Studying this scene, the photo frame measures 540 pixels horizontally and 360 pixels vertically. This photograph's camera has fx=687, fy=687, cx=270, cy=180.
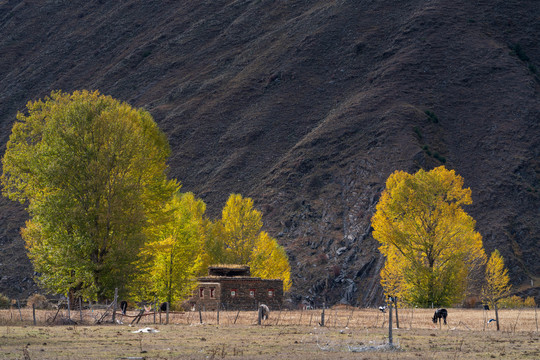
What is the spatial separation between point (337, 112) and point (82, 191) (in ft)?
329

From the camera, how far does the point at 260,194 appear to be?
121750 mm

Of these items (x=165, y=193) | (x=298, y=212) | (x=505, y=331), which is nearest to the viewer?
(x=505, y=331)

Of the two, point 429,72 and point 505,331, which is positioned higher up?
point 429,72

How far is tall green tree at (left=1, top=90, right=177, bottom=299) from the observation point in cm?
4256

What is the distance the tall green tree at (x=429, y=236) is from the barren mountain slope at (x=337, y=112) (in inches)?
1150

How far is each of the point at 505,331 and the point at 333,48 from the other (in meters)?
135

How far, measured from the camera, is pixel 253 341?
29.4 metres

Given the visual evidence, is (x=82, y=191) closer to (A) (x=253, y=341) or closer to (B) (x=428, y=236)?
(A) (x=253, y=341)

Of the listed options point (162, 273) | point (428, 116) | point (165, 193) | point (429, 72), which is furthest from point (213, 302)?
point (429, 72)

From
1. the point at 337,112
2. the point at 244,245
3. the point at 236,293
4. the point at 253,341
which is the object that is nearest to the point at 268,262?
the point at 244,245

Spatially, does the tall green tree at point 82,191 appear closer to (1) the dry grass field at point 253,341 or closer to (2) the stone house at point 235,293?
(1) the dry grass field at point 253,341

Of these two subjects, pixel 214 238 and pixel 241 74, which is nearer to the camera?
pixel 214 238

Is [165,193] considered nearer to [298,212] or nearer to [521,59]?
[298,212]

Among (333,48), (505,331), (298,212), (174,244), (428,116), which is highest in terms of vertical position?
(333,48)
